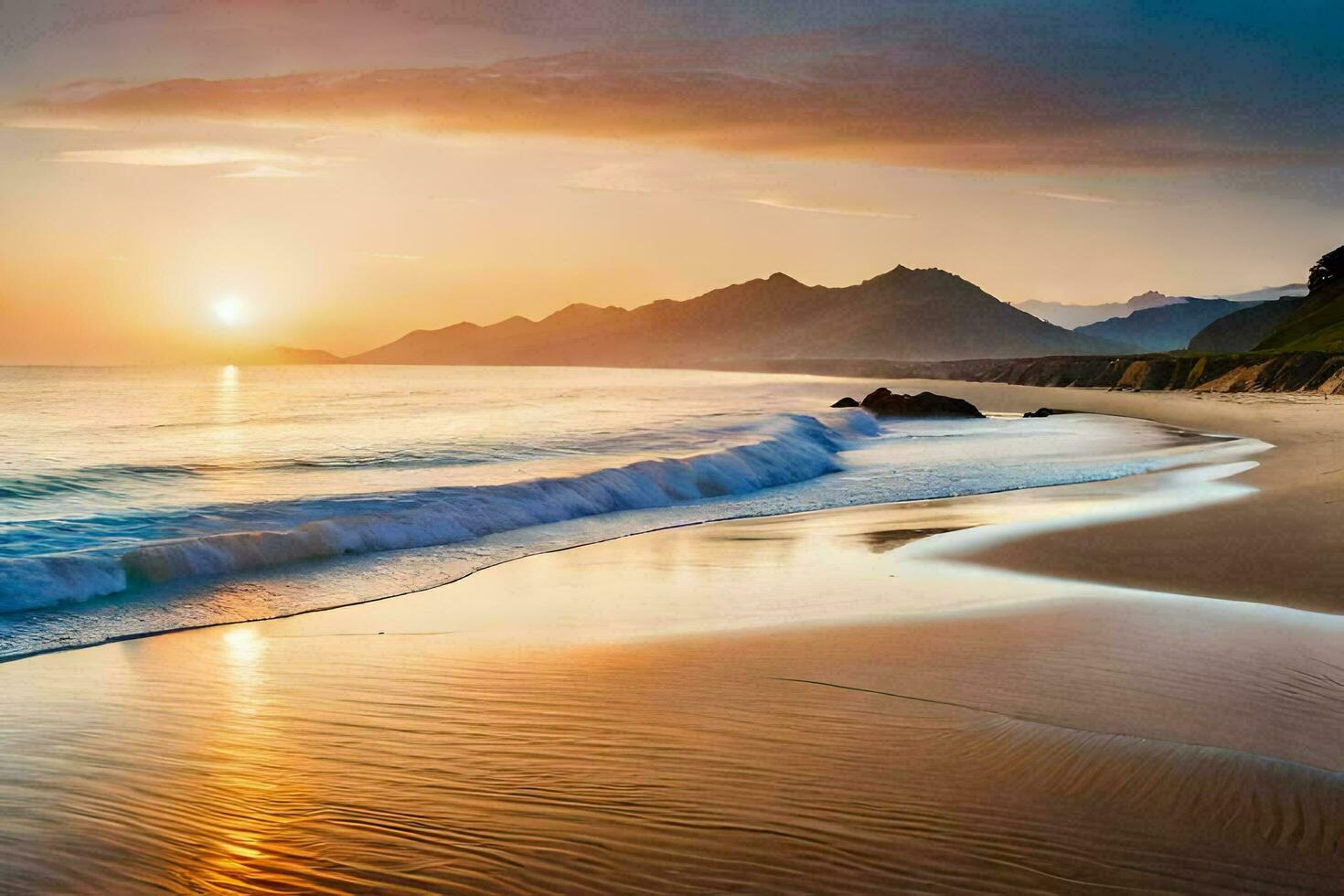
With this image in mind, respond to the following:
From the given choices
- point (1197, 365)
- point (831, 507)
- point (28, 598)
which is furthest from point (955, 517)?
point (1197, 365)

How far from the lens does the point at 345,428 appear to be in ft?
123

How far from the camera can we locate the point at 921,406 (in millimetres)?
55094

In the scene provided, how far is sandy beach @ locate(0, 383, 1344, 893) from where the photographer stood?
4.71m

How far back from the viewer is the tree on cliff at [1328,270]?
136m

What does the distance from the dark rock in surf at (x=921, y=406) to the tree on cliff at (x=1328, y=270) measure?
107303mm

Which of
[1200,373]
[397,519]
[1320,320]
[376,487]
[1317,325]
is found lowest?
[397,519]

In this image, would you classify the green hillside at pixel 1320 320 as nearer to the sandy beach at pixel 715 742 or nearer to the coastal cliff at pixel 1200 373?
the coastal cliff at pixel 1200 373

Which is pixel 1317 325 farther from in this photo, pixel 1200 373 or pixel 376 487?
pixel 376 487

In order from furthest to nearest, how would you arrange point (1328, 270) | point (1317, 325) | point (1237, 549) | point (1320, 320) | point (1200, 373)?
1. point (1328, 270)
2. point (1320, 320)
3. point (1317, 325)
4. point (1200, 373)
5. point (1237, 549)

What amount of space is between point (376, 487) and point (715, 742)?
586 inches

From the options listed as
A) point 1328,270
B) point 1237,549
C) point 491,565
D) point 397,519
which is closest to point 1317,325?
point 1328,270

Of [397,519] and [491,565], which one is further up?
[397,519]

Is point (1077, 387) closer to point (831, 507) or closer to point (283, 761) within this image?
point (831, 507)

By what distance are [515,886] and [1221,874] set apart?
3.00 metres
